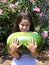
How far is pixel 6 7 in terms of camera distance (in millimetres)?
5793

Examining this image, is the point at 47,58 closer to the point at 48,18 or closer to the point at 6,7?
the point at 48,18

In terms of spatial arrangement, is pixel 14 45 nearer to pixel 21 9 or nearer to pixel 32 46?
pixel 32 46

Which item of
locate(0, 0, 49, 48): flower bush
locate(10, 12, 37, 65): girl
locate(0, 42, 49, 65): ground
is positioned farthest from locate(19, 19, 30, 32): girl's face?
locate(0, 0, 49, 48): flower bush

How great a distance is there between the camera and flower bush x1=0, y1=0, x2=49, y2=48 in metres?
5.75

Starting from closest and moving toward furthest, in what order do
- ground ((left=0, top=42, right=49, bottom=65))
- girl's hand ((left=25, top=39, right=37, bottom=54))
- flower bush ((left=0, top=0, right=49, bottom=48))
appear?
girl's hand ((left=25, top=39, right=37, bottom=54)) → ground ((left=0, top=42, right=49, bottom=65)) → flower bush ((left=0, top=0, right=49, bottom=48))

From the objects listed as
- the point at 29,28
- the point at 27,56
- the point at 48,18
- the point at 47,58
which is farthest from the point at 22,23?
the point at 48,18

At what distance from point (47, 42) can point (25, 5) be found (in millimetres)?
917

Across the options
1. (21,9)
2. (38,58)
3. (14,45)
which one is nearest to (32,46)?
(14,45)

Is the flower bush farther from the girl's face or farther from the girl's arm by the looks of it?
the girl's arm

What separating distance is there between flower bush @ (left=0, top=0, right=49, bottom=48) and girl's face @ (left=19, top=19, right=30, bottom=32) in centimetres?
250

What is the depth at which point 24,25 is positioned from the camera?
3057 millimetres

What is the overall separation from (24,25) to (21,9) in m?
2.77

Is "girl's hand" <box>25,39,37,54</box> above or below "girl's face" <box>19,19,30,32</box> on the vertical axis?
below

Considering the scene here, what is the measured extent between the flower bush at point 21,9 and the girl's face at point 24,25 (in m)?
2.50
